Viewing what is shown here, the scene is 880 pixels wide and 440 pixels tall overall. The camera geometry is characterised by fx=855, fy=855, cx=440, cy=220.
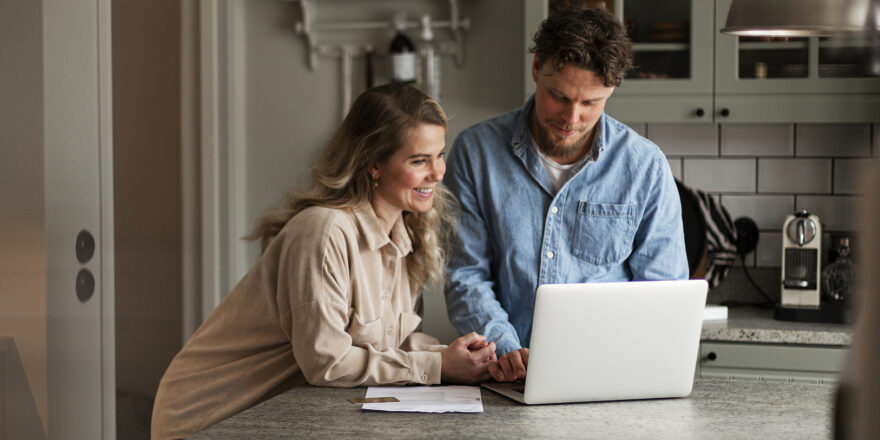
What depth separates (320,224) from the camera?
61.9 inches

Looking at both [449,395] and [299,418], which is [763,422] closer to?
[449,395]

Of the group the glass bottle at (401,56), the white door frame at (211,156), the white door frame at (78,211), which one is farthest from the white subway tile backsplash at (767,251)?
the white door frame at (78,211)

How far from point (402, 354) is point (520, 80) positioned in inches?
69.4

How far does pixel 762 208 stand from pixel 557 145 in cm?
151

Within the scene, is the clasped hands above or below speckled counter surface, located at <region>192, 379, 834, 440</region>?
above

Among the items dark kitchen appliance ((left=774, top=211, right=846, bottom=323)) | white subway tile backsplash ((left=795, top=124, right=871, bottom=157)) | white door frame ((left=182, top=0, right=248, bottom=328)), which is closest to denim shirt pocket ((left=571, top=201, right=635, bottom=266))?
dark kitchen appliance ((left=774, top=211, right=846, bottom=323))

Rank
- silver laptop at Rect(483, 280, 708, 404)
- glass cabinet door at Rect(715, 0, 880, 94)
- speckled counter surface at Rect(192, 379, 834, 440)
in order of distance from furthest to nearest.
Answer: glass cabinet door at Rect(715, 0, 880, 94), silver laptop at Rect(483, 280, 708, 404), speckled counter surface at Rect(192, 379, 834, 440)

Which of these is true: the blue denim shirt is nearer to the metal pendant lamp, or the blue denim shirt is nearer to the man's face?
the man's face

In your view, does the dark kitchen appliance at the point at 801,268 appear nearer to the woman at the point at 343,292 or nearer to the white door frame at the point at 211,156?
the woman at the point at 343,292

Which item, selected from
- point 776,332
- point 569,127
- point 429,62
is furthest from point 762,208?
point 569,127

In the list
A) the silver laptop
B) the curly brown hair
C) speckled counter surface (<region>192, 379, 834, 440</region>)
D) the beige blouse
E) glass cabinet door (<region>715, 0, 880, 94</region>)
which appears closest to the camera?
speckled counter surface (<region>192, 379, 834, 440</region>)

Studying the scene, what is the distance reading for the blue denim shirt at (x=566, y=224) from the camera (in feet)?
6.18

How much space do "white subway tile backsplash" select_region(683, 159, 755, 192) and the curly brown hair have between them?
142cm

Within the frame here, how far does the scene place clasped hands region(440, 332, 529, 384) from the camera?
155 cm
